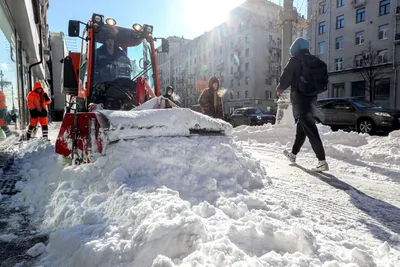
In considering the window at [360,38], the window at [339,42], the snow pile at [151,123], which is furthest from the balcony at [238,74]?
the snow pile at [151,123]

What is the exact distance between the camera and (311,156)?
5082 millimetres

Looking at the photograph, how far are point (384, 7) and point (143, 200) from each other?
34.2 metres

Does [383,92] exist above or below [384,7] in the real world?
below

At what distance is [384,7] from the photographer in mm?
27828

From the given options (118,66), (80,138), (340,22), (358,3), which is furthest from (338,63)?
(80,138)

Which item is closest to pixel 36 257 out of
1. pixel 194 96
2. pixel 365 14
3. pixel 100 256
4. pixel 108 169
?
pixel 100 256

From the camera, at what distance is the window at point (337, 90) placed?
3136 centimetres

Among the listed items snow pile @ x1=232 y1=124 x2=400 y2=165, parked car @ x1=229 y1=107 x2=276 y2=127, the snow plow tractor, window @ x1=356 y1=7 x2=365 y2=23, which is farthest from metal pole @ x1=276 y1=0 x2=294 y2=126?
window @ x1=356 y1=7 x2=365 y2=23

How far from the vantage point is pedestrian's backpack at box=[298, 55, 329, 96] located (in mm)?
3732

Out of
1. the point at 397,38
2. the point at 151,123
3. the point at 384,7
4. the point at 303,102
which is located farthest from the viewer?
the point at 384,7

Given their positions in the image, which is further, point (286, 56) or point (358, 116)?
point (358, 116)

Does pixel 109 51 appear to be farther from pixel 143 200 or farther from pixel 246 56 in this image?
pixel 246 56

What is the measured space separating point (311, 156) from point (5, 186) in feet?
15.1

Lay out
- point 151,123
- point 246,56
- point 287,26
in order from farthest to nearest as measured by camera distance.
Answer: point 246,56 < point 287,26 < point 151,123
